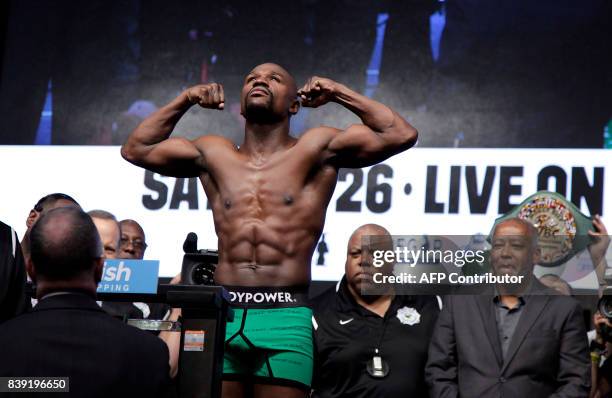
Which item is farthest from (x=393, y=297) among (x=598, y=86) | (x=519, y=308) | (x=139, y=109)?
(x=139, y=109)

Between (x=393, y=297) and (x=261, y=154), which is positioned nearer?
(x=261, y=154)

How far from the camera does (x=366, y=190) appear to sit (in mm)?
5375

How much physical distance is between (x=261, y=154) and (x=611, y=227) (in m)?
2.39

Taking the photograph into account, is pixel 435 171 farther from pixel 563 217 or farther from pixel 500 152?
pixel 563 217

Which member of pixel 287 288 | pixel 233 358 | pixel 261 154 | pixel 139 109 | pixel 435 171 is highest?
pixel 139 109

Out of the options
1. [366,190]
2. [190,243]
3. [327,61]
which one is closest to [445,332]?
[190,243]

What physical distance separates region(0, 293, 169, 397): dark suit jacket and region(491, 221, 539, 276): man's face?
7.57ft

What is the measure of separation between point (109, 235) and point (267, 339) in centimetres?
134

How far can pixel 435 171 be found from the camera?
5340 millimetres

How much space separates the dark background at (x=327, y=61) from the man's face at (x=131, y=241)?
1.11 m

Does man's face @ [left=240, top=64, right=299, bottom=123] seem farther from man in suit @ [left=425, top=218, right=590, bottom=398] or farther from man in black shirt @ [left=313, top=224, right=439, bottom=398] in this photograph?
man in suit @ [left=425, top=218, right=590, bottom=398]

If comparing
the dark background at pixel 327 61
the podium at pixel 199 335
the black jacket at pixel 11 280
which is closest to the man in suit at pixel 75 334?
the podium at pixel 199 335

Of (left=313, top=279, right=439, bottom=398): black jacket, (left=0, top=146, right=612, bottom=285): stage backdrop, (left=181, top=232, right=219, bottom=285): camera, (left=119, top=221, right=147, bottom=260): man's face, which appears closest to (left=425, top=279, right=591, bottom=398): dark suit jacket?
(left=313, top=279, right=439, bottom=398): black jacket

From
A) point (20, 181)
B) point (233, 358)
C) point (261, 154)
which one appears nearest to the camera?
point (233, 358)
